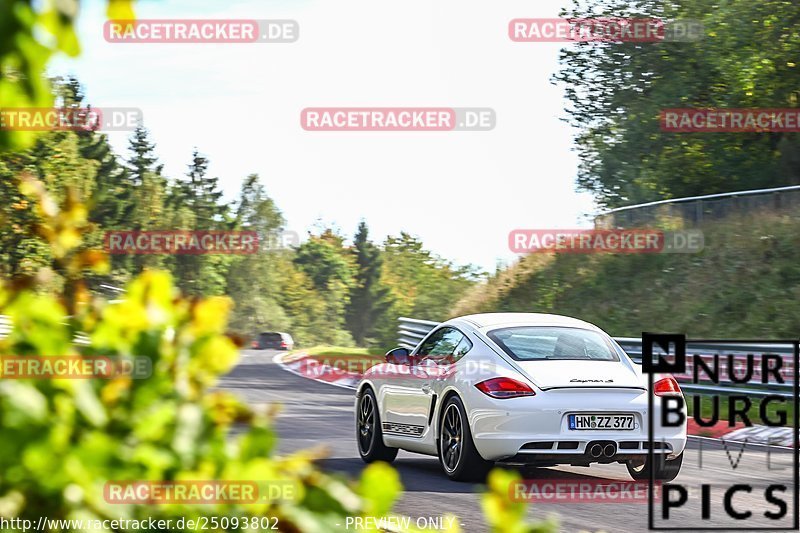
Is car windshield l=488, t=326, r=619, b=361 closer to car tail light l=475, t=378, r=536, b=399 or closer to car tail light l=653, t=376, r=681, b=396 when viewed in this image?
car tail light l=475, t=378, r=536, b=399

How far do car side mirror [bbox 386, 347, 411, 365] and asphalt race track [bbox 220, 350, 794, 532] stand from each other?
41.4 inches

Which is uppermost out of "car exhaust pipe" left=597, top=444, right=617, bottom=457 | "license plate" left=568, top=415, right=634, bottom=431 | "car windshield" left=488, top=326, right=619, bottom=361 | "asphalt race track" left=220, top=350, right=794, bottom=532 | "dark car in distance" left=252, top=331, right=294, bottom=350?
"car windshield" left=488, top=326, right=619, bottom=361

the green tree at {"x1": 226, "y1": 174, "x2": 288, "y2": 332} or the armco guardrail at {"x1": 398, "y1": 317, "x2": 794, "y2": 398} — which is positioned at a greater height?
the green tree at {"x1": 226, "y1": 174, "x2": 288, "y2": 332}

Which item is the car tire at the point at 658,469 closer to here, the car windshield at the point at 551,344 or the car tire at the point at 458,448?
the car windshield at the point at 551,344

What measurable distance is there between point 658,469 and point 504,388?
1.67 meters

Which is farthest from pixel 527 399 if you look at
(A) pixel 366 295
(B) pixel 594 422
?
(A) pixel 366 295

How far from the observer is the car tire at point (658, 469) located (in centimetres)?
1041

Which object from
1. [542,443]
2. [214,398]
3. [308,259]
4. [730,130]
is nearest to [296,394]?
[542,443]

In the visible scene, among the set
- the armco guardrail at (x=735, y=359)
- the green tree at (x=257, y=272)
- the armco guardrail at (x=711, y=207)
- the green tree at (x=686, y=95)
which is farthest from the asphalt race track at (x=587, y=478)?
the green tree at (x=257, y=272)

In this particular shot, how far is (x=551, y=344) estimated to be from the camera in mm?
10656

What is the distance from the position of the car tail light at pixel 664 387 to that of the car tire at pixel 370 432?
3158 millimetres

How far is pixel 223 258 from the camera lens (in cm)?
13150

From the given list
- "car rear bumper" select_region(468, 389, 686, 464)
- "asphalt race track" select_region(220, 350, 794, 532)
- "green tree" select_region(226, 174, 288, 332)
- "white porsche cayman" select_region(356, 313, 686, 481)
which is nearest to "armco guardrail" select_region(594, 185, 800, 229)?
"asphalt race track" select_region(220, 350, 794, 532)

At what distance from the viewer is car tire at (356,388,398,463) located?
12.2 meters
